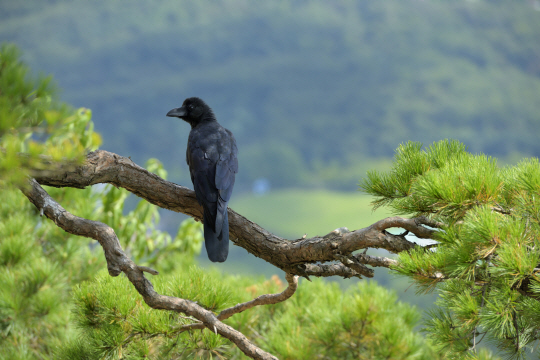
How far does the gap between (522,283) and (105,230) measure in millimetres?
1311

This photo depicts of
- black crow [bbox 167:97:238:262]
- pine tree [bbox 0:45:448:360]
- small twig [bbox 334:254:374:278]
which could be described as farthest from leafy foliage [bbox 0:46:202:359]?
small twig [bbox 334:254:374:278]

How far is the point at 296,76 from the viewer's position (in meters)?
55.1

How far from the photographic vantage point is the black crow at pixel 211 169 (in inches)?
69.4

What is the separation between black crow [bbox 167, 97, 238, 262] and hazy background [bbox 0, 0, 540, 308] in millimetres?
34982

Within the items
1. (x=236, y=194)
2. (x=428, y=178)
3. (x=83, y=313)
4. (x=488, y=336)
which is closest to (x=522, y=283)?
(x=488, y=336)

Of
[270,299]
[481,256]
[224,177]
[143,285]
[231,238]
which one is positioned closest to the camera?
[481,256]

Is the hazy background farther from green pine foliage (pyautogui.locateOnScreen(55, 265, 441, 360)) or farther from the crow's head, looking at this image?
the crow's head

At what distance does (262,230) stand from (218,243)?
0.19 metres

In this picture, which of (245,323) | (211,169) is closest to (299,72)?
(245,323)

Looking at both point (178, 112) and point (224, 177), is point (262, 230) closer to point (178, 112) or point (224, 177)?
point (224, 177)

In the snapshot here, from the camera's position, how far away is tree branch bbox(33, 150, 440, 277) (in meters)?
1.47

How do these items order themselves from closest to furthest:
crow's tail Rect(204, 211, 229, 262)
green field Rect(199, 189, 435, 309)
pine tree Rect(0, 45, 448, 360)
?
1. pine tree Rect(0, 45, 448, 360)
2. crow's tail Rect(204, 211, 229, 262)
3. green field Rect(199, 189, 435, 309)

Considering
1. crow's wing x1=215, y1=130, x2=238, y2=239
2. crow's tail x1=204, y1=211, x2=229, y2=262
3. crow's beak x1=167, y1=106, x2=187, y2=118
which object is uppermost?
crow's beak x1=167, y1=106, x2=187, y2=118

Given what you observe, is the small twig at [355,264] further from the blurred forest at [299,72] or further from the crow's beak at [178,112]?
the blurred forest at [299,72]
